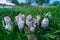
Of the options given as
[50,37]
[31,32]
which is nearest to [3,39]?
[31,32]

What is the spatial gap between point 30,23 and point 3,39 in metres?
0.19

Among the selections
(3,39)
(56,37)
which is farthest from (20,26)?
(56,37)

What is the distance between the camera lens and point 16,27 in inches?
59.6

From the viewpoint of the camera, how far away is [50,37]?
139 centimetres

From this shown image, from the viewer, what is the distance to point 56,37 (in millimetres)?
1382

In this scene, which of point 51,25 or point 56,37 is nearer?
point 56,37

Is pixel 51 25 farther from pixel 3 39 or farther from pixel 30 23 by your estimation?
pixel 3 39

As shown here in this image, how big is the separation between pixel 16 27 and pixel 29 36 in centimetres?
17

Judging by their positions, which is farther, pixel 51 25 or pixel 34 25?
pixel 51 25

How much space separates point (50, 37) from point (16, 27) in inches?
10.1

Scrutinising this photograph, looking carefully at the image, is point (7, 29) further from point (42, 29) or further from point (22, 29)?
point (42, 29)

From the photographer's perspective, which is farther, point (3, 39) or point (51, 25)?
point (51, 25)

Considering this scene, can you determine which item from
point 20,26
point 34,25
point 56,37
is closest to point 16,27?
point 20,26

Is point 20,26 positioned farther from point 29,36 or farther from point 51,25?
point 51,25
